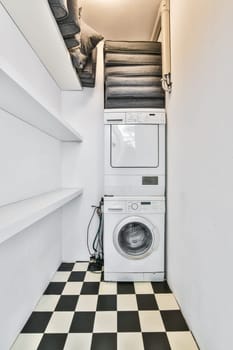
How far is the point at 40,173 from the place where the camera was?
220 cm

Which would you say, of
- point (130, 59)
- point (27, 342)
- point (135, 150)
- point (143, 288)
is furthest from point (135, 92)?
point (27, 342)

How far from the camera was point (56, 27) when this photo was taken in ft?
5.69

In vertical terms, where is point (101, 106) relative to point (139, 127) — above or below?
above

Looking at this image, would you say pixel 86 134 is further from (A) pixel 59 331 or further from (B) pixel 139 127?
(A) pixel 59 331

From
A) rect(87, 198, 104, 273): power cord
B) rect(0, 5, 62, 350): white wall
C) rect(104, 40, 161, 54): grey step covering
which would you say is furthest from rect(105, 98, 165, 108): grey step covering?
rect(87, 198, 104, 273): power cord

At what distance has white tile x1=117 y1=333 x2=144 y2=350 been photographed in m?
1.56

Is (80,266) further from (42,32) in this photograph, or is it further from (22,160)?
(42,32)

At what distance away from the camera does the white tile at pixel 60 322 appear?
67.8 inches

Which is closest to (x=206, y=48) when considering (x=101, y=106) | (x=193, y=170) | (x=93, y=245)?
(x=193, y=170)

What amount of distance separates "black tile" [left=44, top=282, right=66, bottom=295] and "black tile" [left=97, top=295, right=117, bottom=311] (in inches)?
15.3

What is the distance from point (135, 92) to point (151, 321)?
6.93 ft

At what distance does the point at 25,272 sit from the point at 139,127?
167cm

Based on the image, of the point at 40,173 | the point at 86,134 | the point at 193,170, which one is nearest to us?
the point at 193,170

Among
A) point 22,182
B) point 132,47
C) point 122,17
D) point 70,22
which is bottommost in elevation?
point 22,182
